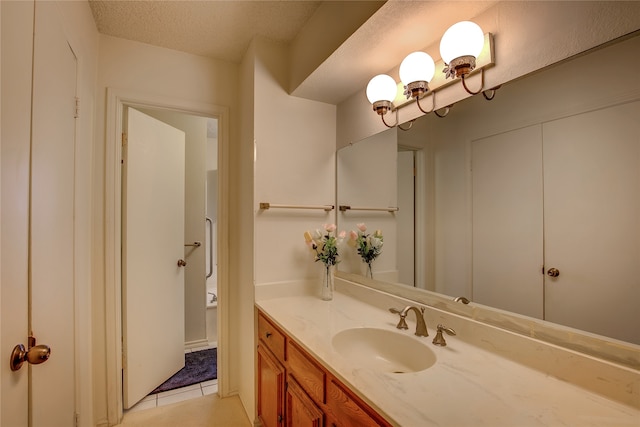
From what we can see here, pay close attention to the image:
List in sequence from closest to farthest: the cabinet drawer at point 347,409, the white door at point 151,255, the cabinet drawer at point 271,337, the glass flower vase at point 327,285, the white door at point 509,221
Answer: the cabinet drawer at point 347,409 → the white door at point 509,221 → the cabinet drawer at point 271,337 → the glass flower vase at point 327,285 → the white door at point 151,255

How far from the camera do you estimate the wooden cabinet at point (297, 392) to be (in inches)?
36.1

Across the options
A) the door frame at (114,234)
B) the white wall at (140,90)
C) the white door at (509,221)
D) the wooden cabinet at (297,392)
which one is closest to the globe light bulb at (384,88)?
the white door at (509,221)

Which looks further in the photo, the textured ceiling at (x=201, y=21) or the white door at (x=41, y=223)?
the textured ceiling at (x=201, y=21)

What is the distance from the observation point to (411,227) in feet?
5.18

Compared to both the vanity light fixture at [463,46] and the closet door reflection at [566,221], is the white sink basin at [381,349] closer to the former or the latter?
the closet door reflection at [566,221]

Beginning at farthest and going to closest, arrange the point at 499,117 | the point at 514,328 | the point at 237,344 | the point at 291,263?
the point at 237,344
the point at 291,263
the point at 499,117
the point at 514,328

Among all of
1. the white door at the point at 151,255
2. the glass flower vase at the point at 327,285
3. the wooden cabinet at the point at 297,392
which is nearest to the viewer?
the wooden cabinet at the point at 297,392

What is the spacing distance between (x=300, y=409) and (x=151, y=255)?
1.59 meters

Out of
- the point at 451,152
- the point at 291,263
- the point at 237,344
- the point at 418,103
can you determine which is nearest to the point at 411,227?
the point at 451,152

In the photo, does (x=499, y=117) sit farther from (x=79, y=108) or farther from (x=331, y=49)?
(x=79, y=108)

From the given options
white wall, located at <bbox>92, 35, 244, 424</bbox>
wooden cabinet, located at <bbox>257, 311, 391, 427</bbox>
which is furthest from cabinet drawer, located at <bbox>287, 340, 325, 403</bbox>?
white wall, located at <bbox>92, 35, 244, 424</bbox>

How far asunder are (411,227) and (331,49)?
1004 mm

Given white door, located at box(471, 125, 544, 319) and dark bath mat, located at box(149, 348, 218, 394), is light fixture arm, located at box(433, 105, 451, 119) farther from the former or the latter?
dark bath mat, located at box(149, 348, 218, 394)

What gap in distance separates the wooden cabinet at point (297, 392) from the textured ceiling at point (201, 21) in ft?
5.66
